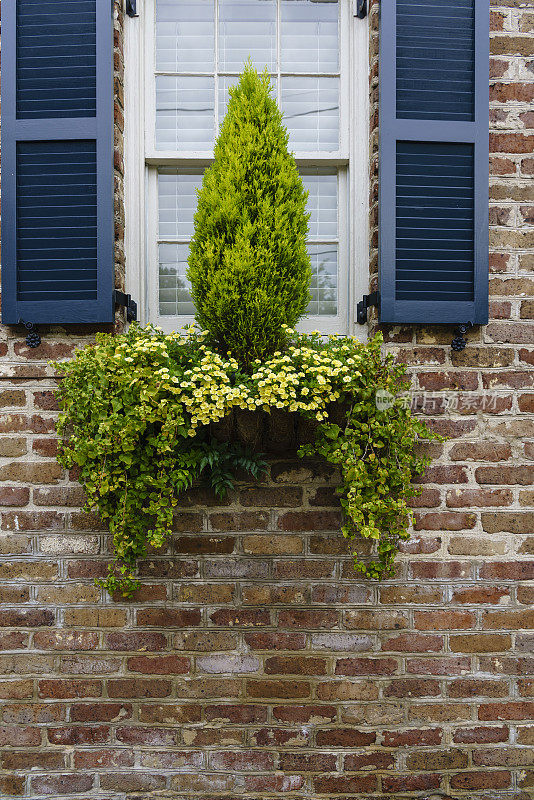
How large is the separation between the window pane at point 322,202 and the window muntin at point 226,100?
2 cm

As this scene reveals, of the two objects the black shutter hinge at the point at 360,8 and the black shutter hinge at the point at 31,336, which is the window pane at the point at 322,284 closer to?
the black shutter hinge at the point at 360,8

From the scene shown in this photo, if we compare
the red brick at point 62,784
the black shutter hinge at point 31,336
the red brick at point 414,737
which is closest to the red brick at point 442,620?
the red brick at point 414,737

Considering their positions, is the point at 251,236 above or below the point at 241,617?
above

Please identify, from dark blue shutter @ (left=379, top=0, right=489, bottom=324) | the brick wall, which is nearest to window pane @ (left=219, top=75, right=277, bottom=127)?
dark blue shutter @ (left=379, top=0, right=489, bottom=324)

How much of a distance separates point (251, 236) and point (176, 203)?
2.29 ft

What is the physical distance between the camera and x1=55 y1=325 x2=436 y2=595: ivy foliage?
1.84m

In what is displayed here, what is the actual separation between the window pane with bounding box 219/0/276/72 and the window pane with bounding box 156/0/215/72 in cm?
6

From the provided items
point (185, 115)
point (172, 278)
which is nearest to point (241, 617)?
point (172, 278)

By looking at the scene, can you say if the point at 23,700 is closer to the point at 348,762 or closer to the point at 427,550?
the point at 348,762

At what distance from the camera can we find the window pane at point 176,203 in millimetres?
2391

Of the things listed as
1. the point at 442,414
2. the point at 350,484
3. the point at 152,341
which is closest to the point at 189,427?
the point at 152,341

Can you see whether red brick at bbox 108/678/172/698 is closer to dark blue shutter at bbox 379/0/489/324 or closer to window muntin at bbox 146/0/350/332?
window muntin at bbox 146/0/350/332

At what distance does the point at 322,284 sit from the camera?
240cm

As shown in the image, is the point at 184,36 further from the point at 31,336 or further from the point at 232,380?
the point at 232,380
